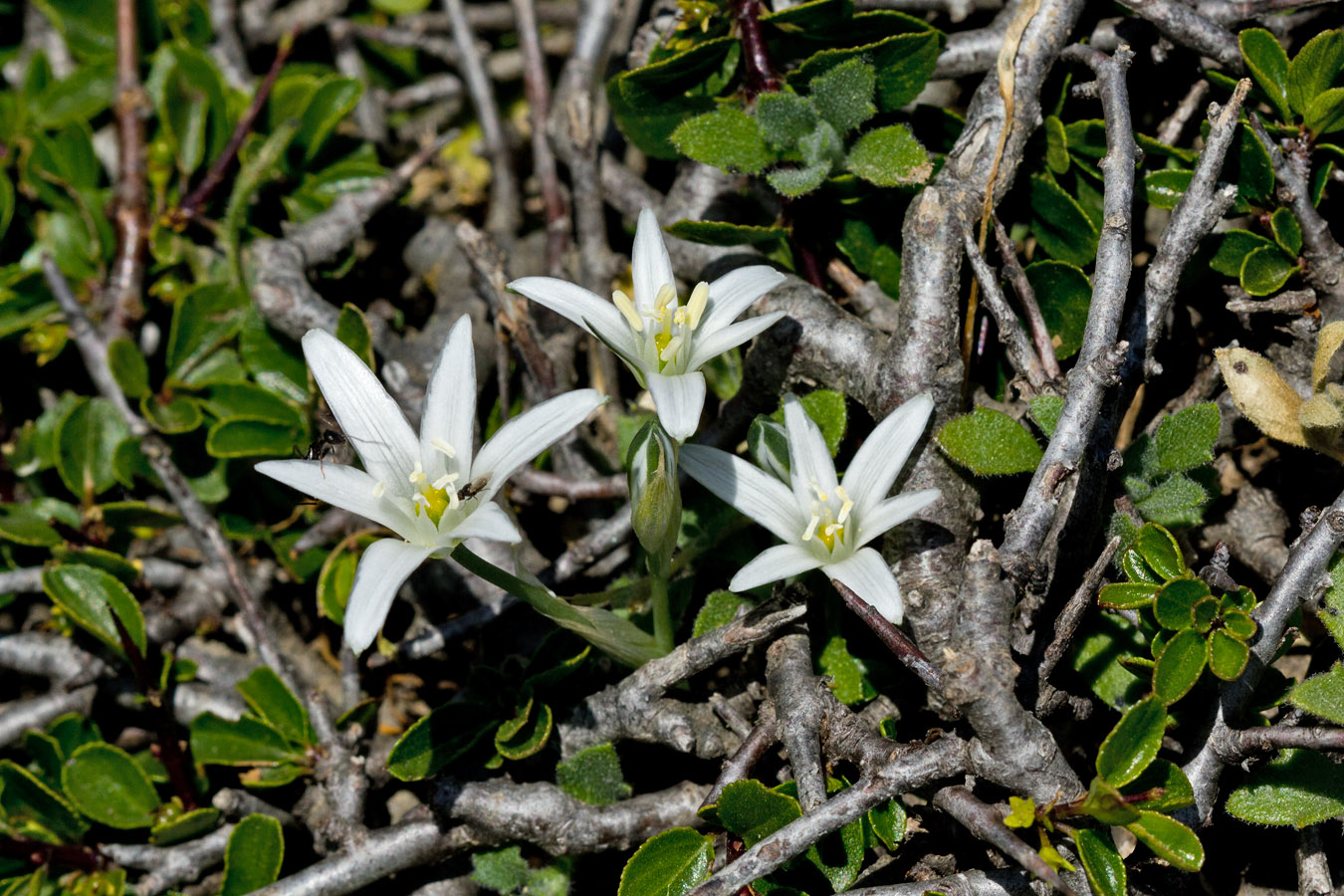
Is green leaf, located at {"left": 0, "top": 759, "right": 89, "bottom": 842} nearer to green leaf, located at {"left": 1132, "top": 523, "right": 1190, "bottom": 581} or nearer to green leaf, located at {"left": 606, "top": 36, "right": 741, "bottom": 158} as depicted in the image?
green leaf, located at {"left": 606, "top": 36, "right": 741, "bottom": 158}

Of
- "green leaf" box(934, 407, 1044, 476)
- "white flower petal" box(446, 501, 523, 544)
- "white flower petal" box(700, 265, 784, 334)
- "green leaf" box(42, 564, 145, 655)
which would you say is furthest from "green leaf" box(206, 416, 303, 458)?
"green leaf" box(934, 407, 1044, 476)

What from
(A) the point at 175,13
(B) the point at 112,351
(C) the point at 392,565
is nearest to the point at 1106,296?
(C) the point at 392,565

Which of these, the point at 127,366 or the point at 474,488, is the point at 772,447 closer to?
the point at 474,488

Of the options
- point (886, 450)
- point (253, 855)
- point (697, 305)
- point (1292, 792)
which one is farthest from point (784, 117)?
point (253, 855)

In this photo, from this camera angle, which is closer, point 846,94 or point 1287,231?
point 1287,231

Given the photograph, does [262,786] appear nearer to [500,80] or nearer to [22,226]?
[22,226]

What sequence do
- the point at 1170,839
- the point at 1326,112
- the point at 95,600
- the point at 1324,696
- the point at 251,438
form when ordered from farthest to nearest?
the point at 251,438
the point at 95,600
the point at 1326,112
the point at 1324,696
the point at 1170,839
